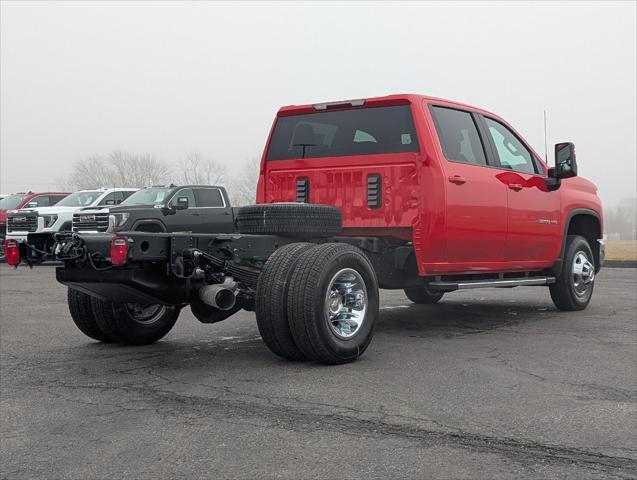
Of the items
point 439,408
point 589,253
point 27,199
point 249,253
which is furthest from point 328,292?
point 27,199

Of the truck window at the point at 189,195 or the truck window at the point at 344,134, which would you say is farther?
the truck window at the point at 189,195

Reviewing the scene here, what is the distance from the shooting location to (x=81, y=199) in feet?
70.0

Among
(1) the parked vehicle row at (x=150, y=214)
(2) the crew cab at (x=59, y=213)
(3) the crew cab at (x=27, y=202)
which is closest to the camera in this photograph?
(1) the parked vehicle row at (x=150, y=214)

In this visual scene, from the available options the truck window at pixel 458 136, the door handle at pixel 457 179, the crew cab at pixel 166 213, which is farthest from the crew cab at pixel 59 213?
the door handle at pixel 457 179

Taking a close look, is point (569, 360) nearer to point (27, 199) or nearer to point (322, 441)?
point (322, 441)

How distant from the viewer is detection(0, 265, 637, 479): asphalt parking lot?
3.65 meters

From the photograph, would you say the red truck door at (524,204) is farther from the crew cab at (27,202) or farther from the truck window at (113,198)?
the crew cab at (27,202)

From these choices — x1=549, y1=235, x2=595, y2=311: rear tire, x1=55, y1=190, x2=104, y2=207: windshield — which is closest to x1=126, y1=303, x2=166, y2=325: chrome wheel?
x1=549, y1=235, x2=595, y2=311: rear tire

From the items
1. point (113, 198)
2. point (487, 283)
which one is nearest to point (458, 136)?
point (487, 283)

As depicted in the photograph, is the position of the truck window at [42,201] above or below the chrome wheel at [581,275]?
above

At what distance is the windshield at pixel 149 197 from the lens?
1747 centimetres

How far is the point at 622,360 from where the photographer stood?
618 centimetres

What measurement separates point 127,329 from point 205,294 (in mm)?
1304

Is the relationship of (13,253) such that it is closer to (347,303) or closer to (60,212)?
(347,303)
